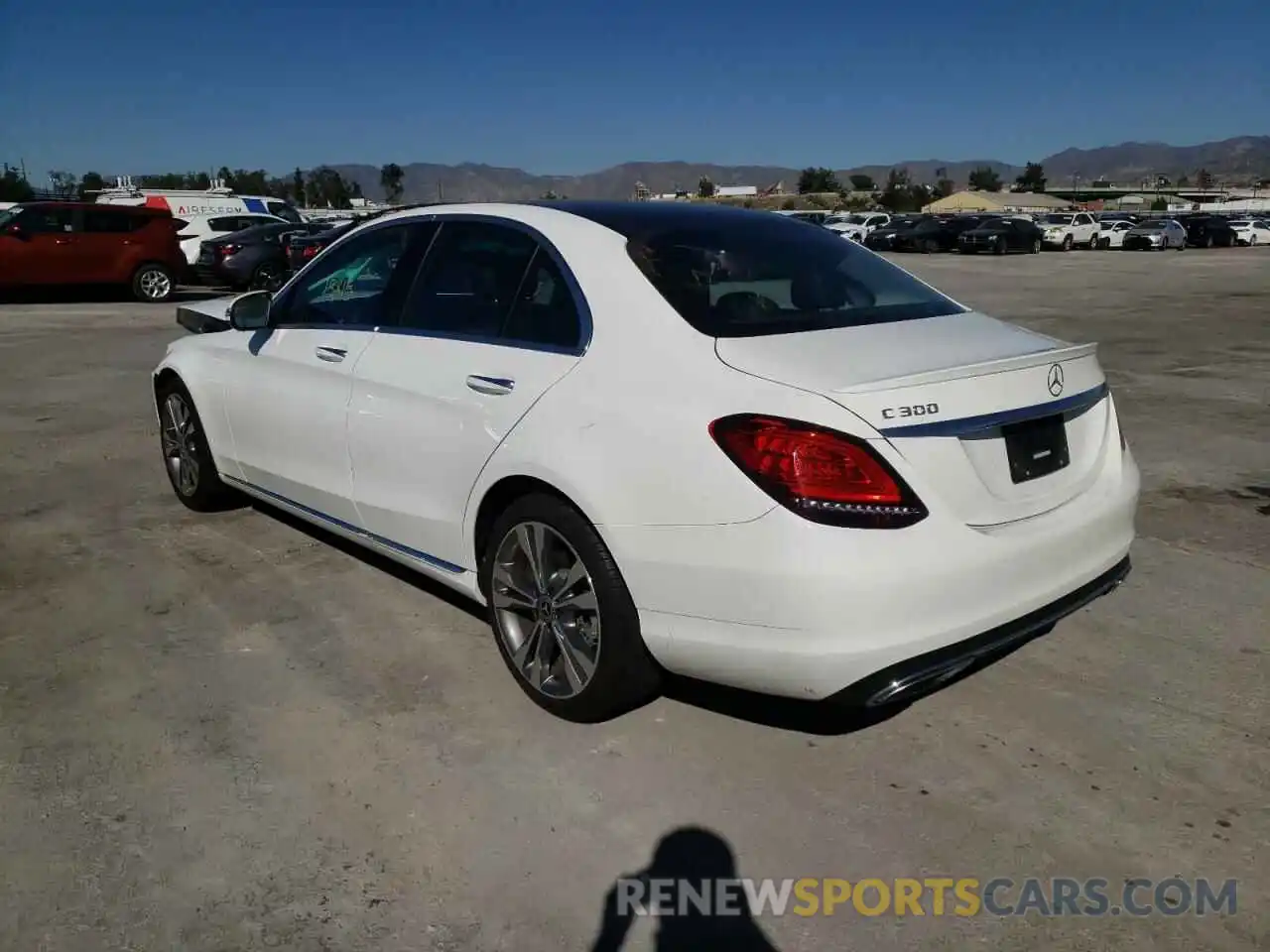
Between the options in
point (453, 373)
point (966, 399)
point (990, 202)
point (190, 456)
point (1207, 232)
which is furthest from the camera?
point (990, 202)

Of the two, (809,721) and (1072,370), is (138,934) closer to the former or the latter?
(809,721)

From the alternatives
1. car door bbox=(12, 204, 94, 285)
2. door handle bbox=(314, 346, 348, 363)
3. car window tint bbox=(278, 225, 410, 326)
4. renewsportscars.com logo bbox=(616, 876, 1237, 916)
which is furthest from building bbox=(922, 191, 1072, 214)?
renewsportscars.com logo bbox=(616, 876, 1237, 916)

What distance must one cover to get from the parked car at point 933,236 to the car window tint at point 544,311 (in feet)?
129

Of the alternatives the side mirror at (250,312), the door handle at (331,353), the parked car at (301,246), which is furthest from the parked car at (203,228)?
the door handle at (331,353)

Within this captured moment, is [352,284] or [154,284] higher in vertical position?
[352,284]

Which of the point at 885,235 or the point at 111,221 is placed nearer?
the point at 111,221

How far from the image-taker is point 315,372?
4.46 meters

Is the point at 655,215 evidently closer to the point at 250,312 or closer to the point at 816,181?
the point at 250,312

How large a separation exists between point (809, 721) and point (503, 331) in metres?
1.68

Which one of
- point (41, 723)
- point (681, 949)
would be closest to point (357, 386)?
point (41, 723)

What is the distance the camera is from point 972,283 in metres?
23.9

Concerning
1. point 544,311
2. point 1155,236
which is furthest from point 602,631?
point 1155,236

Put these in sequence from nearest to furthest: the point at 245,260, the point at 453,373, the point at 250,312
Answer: the point at 453,373 → the point at 250,312 → the point at 245,260

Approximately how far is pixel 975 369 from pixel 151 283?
63.4 feet
